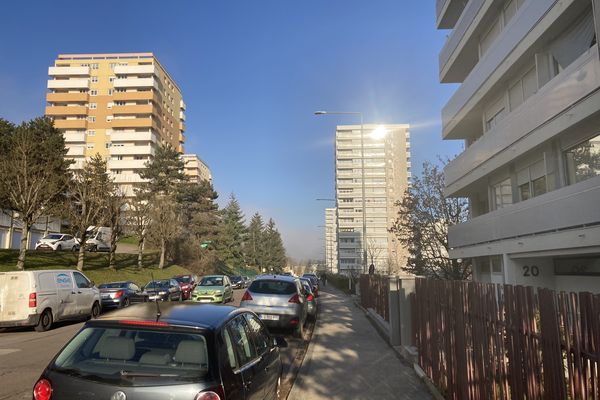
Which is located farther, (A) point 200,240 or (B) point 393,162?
(B) point 393,162

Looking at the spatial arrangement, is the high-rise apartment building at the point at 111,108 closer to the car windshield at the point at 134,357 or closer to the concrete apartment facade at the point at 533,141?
the concrete apartment facade at the point at 533,141

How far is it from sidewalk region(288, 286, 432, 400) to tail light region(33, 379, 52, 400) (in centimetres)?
425

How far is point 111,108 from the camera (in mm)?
85312

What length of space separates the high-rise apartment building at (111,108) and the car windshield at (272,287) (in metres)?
73.1

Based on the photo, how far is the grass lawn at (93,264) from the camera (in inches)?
1228

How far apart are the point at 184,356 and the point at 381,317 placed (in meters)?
13.5

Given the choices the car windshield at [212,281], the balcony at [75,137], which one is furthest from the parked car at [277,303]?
the balcony at [75,137]

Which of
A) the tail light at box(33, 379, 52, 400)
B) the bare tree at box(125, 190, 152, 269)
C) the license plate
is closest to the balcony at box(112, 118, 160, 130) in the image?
the bare tree at box(125, 190, 152, 269)

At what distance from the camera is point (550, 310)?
3732 millimetres

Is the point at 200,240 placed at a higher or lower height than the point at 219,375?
higher

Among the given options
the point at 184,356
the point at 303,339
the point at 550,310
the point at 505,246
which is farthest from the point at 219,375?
the point at 505,246

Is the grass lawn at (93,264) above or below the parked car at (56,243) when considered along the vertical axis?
below

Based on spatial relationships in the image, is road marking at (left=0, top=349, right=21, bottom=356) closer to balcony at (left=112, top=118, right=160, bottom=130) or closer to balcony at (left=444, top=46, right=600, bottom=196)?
balcony at (left=444, top=46, right=600, bottom=196)

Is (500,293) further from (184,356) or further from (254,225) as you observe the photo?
(254,225)
